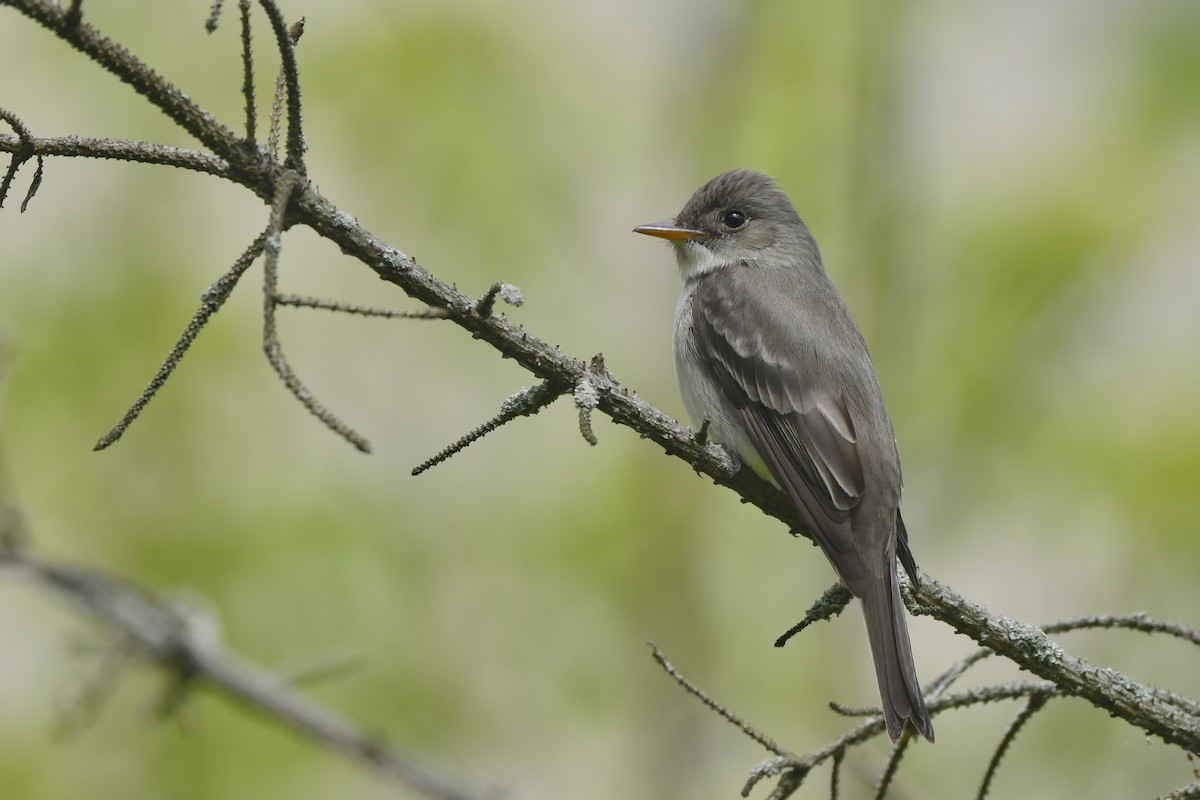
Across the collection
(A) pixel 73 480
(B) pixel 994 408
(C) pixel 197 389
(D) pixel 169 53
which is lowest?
(A) pixel 73 480

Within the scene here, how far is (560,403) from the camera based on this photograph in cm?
963

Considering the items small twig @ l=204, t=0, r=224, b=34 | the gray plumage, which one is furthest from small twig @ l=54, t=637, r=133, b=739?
small twig @ l=204, t=0, r=224, b=34

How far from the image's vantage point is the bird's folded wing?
13.2ft

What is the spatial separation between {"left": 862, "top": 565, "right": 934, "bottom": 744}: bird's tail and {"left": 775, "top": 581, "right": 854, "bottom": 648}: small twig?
304mm

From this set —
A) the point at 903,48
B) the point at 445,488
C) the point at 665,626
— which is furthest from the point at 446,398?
the point at 903,48

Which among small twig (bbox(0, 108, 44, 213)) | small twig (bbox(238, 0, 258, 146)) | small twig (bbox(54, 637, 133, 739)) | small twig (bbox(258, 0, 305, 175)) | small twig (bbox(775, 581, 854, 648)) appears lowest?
small twig (bbox(54, 637, 133, 739))

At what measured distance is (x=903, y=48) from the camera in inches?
384

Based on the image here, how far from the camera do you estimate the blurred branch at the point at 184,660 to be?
14.6ft

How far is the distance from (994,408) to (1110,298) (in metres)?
1.12

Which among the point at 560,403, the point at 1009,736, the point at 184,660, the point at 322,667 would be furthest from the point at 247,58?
the point at 560,403

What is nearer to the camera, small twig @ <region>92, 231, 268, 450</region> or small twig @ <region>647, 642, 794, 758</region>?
small twig @ <region>92, 231, 268, 450</region>

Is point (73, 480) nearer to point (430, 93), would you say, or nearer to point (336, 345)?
point (336, 345)

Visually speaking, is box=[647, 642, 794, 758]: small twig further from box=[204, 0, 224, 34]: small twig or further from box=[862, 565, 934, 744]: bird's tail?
box=[204, 0, 224, 34]: small twig

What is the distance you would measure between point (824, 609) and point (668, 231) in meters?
2.94
